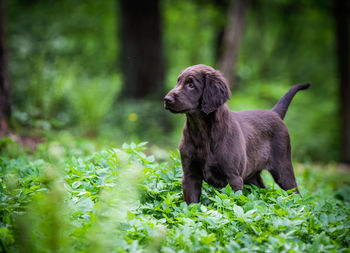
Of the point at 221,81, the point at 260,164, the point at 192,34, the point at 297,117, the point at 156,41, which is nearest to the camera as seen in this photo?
the point at 221,81

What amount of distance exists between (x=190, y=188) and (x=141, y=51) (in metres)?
7.66

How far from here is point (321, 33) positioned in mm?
17641

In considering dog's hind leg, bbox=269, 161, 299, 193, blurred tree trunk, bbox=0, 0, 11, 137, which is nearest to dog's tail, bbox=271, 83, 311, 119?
dog's hind leg, bbox=269, 161, 299, 193

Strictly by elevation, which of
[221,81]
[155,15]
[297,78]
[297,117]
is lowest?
[297,117]

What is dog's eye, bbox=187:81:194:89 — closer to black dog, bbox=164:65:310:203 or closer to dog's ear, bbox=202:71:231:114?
black dog, bbox=164:65:310:203

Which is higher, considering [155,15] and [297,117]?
[155,15]

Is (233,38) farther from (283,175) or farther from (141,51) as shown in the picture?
(283,175)

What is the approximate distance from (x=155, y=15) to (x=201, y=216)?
8892mm

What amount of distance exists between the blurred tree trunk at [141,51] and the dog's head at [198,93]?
261 inches

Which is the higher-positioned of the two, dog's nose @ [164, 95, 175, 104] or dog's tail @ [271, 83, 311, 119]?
dog's nose @ [164, 95, 175, 104]

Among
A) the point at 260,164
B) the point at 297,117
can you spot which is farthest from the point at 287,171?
the point at 297,117

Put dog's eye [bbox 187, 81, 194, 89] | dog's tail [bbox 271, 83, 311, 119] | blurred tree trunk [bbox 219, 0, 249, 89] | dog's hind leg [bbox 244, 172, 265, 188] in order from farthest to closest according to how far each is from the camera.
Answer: blurred tree trunk [bbox 219, 0, 249, 89] → dog's tail [bbox 271, 83, 311, 119] → dog's hind leg [bbox 244, 172, 265, 188] → dog's eye [bbox 187, 81, 194, 89]

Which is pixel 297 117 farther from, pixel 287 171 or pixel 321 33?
pixel 287 171

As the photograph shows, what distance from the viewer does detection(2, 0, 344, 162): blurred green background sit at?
9117 mm
